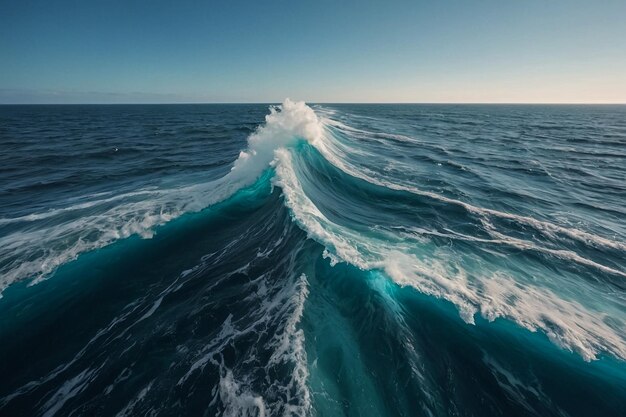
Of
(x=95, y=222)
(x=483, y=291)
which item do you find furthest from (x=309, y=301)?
(x=95, y=222)

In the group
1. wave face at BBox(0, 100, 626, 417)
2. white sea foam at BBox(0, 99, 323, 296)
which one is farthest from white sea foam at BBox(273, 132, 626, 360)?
white sea foam at BBox(0, 99, 323, 296)

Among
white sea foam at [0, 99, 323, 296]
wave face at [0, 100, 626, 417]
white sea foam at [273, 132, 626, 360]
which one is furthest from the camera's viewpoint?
white sea foam at [0, 99, 323, 296]

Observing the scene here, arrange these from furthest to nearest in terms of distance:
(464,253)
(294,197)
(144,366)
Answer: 1. (294,197)
2. (464,253)
3. (144,366)

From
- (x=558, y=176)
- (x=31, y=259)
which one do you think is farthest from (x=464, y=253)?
(x=558, y=176)

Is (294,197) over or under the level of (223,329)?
over

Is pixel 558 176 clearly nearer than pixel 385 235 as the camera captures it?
No

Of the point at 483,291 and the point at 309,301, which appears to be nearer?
the point at 309,301

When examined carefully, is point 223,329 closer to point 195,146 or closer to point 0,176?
point 0,176

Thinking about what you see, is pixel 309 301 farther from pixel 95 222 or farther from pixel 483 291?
pixel 95 222

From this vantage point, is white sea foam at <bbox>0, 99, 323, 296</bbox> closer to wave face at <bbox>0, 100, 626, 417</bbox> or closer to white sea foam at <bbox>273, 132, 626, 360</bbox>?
wave face at <bbox>0, 100, 626, 417</bbox>
